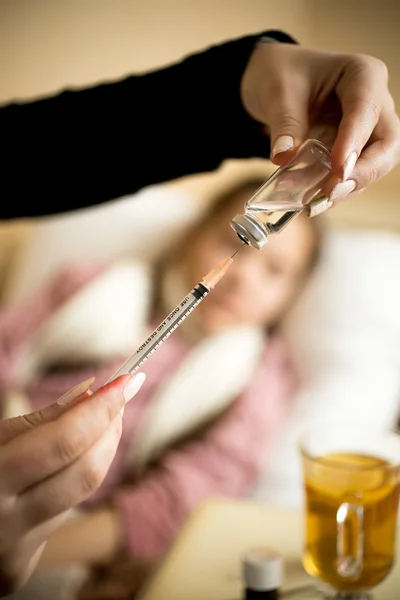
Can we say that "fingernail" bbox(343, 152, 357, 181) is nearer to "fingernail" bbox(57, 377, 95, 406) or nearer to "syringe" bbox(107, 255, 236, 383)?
"syringe" bbox(107, 255, 236, 383)

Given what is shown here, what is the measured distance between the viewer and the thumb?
514 millimetres

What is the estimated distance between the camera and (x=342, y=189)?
480 mm

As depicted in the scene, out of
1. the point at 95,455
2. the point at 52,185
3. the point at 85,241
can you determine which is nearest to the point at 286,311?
the point at 85,241

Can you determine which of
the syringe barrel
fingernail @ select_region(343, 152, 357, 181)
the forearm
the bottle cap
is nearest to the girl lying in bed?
the forearm

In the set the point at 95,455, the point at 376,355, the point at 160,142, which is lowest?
the point at 376,355

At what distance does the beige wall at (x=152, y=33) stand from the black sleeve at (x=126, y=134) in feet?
1.57

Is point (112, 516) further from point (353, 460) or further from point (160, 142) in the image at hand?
point (160, 142)

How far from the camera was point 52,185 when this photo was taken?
82cm

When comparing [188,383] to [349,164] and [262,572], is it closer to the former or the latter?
[262,572]

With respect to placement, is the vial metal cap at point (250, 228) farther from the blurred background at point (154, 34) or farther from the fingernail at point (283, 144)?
the blurred background at point (154, 34)

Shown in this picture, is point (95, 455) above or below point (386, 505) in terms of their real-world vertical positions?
above

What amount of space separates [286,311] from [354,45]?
21.2 inches

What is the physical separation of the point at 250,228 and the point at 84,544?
689 mm

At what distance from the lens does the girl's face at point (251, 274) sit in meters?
1.28
